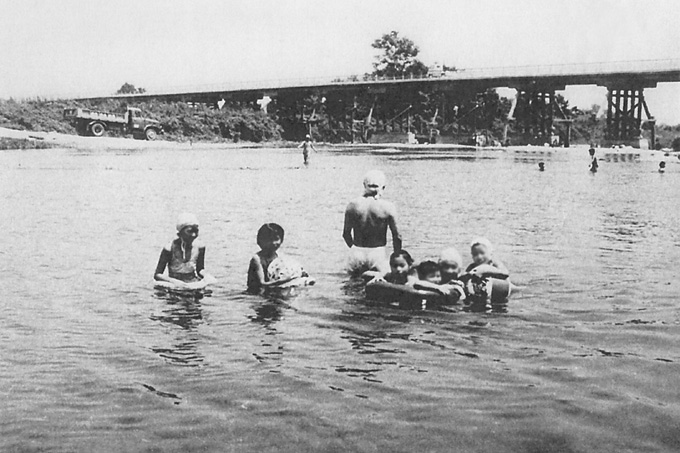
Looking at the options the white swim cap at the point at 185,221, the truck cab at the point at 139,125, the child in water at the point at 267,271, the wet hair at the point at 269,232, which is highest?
the truck cab at the point at 139,125

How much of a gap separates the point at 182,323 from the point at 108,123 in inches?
2807

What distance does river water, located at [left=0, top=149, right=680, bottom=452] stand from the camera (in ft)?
19.7

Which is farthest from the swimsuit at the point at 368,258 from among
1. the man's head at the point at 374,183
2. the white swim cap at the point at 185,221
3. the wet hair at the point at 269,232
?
the white swim cap at the point at 185,221

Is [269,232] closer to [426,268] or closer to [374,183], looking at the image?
[374,183]

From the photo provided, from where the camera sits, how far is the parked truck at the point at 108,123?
2926 inches

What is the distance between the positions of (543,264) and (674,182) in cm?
2404

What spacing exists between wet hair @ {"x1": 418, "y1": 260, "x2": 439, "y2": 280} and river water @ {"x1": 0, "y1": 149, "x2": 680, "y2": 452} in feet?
2.23

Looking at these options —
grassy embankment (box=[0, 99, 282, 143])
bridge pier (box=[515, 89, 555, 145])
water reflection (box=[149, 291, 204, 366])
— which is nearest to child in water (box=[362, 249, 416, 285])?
water reflection (box=[149, 291, 204, 366])

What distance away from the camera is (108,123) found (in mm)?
77312

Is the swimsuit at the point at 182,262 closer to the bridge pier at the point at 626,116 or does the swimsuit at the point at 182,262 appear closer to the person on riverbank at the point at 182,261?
the person on riverbank at the point at 182,261

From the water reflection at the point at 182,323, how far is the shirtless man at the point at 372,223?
2.18 m

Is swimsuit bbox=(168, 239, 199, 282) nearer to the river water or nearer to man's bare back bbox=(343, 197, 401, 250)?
the river water

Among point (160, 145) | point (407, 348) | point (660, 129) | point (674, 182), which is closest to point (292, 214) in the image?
point (407, 348)

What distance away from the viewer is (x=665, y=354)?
8156 millimetres
